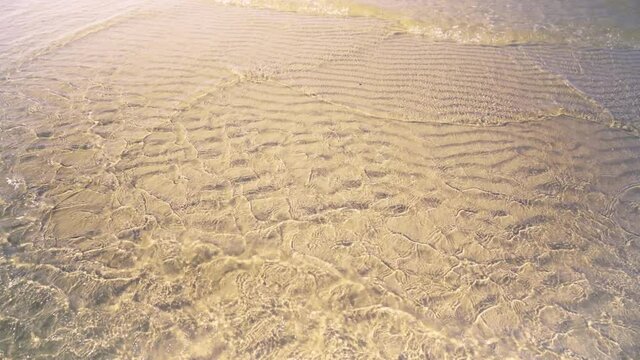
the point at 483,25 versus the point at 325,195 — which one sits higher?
the point at 483,25

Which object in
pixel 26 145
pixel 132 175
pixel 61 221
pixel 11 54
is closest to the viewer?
pixel 61 221

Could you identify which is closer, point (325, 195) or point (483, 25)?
point (325, 195)

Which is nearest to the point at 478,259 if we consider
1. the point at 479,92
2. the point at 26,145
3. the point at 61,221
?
the point at 479,92

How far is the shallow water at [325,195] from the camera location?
3816 millimetres

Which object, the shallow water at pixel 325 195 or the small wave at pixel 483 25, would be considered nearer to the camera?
the shallow water at pixel 325 195

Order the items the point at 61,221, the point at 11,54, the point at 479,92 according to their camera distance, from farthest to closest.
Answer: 1. the point at 11,54
2. the point at 479,92
3. the point at 61,221

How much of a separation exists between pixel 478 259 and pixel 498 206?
3.01ft

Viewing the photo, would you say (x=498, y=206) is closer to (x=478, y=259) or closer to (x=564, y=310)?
(x=478, y=259)

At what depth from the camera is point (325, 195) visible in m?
5.04

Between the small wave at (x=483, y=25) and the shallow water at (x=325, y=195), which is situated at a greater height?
the small wave at (x=483, y=25)

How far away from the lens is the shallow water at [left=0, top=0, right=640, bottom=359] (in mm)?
3816

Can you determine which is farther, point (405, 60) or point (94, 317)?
point (405, 60)

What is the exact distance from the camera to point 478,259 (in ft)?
14.3

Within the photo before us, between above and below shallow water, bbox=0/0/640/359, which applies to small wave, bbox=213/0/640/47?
above
